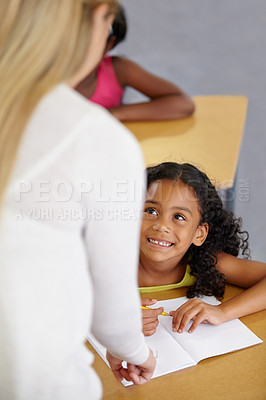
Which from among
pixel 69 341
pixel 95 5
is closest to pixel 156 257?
pixel 69 341

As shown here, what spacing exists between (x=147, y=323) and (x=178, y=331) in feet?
0.27

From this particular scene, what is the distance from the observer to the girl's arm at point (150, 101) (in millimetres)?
2391

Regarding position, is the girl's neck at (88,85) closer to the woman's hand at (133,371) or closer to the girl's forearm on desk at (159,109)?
the girl's forearm on desk at (159,109)

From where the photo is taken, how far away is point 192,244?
1733mm

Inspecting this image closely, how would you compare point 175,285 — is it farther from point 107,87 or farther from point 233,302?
point 107,87

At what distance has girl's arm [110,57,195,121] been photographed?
2.39 meters

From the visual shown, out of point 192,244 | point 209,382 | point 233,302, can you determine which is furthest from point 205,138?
point 209,382

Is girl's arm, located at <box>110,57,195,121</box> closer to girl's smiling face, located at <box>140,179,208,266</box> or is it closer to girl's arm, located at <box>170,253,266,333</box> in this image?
girl's smiling face, located at <box>140,179,208,266</box>

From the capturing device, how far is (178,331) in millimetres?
1369

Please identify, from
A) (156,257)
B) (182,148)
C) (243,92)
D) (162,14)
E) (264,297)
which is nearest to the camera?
(264,297)

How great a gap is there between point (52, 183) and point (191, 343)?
721 millimetres

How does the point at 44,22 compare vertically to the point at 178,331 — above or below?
above

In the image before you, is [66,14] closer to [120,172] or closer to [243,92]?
[120,172]

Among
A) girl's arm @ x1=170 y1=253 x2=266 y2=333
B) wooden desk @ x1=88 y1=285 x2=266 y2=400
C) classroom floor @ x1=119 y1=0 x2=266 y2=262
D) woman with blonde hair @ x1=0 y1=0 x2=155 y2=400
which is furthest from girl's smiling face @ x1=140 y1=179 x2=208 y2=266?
classroom floor @ x1=119 y1=0 x2=266 y2=262
